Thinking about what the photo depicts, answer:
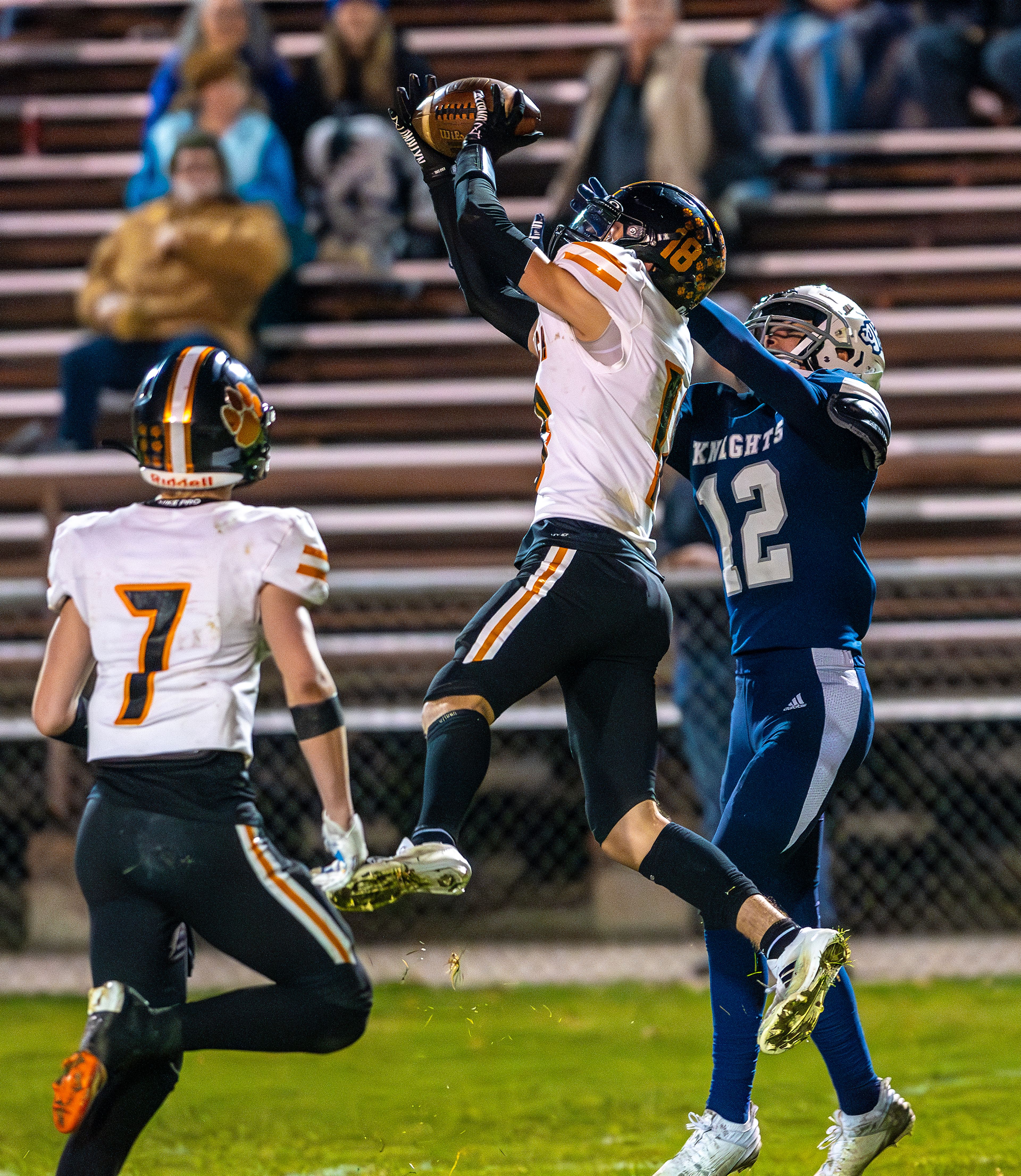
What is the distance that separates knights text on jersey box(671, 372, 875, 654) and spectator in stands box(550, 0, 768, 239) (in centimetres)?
483

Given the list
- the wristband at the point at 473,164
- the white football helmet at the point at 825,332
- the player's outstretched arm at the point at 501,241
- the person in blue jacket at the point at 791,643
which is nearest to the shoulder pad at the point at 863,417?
the person in blue jacket at the point at 791,643

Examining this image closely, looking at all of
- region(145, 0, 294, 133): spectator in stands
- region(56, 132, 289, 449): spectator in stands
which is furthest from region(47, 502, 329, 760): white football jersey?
region(145, 0, 294, 133): spectator in stands

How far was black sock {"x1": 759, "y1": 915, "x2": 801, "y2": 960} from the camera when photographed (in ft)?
11.6

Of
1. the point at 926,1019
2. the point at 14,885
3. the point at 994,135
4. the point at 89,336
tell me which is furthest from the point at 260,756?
the point at 994,135

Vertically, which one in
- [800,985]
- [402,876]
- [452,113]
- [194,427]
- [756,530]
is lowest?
[800,985]

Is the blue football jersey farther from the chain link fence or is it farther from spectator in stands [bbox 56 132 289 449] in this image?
spectator in stands [bbox 56 132 289 449]

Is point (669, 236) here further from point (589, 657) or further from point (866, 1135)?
point (866, 1135)

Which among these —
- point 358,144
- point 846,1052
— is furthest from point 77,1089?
point 358,144

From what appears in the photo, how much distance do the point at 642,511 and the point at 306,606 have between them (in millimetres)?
921

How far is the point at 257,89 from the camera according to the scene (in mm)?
9547

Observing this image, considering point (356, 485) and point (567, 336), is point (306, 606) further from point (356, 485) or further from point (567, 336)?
point (356, 485)

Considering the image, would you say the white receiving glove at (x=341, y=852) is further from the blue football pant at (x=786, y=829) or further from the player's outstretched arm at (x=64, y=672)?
the blue football pant at (x=786, y=829)

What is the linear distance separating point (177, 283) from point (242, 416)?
532 cm

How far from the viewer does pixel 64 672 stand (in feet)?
11.6
